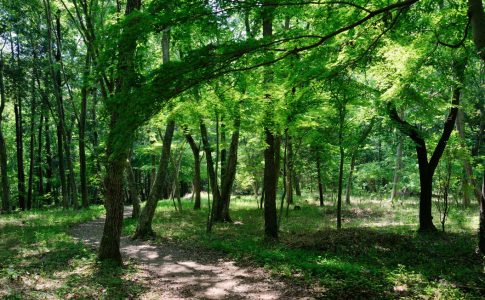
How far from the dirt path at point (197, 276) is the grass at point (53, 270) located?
0.63 metres

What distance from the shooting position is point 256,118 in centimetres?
1138

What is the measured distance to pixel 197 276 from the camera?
26.3 feet

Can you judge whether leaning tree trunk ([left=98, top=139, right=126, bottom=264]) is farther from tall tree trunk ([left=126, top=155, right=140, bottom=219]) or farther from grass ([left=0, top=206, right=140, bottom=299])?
tall tree trunk ([left=126, top=155, right=140, bottom=219])

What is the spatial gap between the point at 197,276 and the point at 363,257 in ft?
14.0

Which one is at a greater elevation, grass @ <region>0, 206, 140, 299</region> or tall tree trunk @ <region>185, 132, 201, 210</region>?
tall tree trunk @ <region>185, 132, 201, 210</region>

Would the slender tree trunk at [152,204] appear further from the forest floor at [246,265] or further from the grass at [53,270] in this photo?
the grass at [53,270]

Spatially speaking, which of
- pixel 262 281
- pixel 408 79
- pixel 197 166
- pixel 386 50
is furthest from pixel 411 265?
pixel 197 166

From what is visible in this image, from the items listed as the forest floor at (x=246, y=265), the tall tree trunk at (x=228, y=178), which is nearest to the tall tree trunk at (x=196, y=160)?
the tall tree trunk at (x=228, y=178)

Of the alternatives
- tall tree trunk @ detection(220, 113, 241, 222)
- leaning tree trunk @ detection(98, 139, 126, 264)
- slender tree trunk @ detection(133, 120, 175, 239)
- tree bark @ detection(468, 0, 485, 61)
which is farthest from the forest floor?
tree bark @ detection(468, 0, 485, 61)

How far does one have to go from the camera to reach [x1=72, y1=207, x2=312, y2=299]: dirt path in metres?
6.65

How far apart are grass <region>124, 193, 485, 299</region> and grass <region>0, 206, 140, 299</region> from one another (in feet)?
10.7

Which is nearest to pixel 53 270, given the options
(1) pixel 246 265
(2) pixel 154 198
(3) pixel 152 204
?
(1) pixel 246 265

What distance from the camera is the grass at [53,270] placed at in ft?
19.6

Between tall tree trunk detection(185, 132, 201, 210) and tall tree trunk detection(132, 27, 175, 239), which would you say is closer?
tall tree trunk detection(132, 27, 175, 239)
